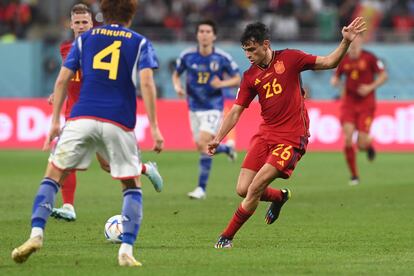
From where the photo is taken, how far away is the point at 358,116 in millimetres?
19422

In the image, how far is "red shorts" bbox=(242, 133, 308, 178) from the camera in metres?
10.3

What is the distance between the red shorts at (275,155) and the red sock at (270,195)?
46 cm

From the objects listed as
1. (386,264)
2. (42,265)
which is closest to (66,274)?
(42,265)

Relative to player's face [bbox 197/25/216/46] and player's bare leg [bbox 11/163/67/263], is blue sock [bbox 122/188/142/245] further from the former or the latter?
player's face [bbox 197/25/216/46]

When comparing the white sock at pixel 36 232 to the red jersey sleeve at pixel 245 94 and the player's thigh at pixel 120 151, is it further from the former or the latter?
the red jersey sleeve at pixel 245 94

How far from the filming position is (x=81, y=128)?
27.9 feet

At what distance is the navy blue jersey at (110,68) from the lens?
8531 mm

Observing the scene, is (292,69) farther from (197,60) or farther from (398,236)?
(197,60)

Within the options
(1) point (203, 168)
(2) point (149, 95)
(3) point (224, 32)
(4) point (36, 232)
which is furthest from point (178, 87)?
(3) point (224, 32)

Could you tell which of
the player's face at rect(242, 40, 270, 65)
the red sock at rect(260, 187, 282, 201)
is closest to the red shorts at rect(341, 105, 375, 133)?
the red sock at rect(260, 187, 282, 201)

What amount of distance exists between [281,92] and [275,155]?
0.65m

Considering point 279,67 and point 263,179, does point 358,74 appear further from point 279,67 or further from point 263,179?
point 263,179

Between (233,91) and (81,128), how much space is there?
67.2 feet

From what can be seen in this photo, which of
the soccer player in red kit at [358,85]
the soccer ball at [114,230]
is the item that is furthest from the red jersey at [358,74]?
the soccer ball at [114,230]
